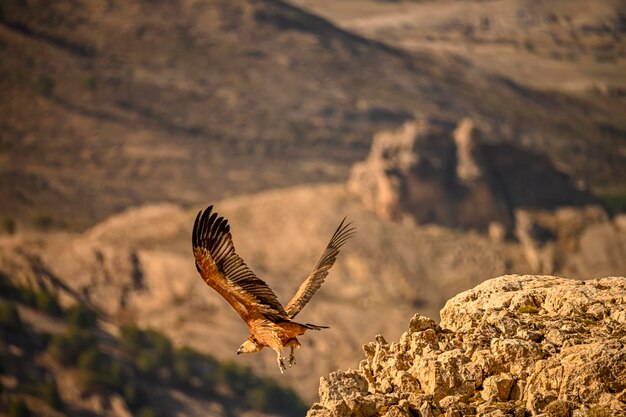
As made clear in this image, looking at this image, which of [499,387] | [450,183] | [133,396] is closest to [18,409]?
[133,396]

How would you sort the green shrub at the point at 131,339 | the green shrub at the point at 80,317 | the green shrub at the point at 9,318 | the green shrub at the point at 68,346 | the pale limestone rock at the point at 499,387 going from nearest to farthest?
the pale limestone rock at the point at 499,387 < the green shrub at the point at 9,318 < the green shrub at the point at 68,346 < the green shrub at the point at 80,317 < the green shrub at the point at 131,339

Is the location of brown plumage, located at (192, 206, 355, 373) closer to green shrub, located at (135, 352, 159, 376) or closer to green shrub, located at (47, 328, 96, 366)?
green shrub, located at (47, 328, 96, 366)

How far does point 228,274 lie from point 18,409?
106073 mm

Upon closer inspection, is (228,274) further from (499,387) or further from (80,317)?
(80,317)

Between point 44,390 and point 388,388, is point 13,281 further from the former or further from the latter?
point 388,388

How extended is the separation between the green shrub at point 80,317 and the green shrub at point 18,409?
58.1 feet

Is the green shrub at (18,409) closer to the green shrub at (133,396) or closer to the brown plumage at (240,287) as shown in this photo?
the green shrub at (133,396)

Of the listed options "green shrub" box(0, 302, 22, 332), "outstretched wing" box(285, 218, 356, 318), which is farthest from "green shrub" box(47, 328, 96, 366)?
"outstretched wing" box(285, 218, 356, 318)

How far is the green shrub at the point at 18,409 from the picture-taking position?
125688 mm

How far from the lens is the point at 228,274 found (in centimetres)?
2317

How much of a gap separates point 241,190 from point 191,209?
1310cm

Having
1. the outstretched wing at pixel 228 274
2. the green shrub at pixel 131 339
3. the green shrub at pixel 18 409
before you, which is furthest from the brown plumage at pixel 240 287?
the green shrub at pixel 131 339

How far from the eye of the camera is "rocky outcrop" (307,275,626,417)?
19.5m

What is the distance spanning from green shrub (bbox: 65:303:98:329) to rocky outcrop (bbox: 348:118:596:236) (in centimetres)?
3349
